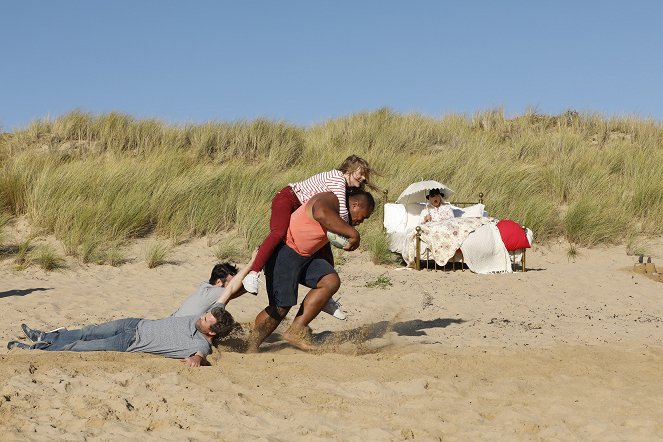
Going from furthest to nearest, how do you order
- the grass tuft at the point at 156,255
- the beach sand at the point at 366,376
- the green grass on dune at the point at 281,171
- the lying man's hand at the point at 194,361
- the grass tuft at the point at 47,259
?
the green grass on dune at the point at 281,171 < the grass tuft at the point at 156,255 < the grass tuft at the point at 47,259 < the lying man's hand at the point at 194,361 < the beach sand at the point at 366,376

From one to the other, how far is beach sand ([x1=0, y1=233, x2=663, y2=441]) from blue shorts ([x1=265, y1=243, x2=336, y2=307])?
453 mm

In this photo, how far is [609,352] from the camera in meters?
7.22

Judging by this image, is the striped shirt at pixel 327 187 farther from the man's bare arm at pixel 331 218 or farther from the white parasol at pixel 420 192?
the white parasol at pixel 420 192

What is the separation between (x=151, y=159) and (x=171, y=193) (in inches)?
93.2

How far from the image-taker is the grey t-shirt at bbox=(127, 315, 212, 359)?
6.36 meters

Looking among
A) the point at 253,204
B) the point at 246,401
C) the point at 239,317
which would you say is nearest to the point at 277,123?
the point at 253,204

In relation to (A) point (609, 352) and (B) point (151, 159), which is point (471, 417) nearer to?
(A) point (609, 352)

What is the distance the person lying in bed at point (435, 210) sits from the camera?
43.2ft

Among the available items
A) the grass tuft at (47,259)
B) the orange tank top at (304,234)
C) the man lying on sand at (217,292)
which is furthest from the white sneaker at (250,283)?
the grass tuft at (47,259)

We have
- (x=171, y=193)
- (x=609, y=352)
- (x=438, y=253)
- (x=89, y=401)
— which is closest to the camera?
(x=89, y=401)

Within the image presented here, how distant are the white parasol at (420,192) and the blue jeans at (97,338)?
23.5 ft

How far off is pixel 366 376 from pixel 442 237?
650cm

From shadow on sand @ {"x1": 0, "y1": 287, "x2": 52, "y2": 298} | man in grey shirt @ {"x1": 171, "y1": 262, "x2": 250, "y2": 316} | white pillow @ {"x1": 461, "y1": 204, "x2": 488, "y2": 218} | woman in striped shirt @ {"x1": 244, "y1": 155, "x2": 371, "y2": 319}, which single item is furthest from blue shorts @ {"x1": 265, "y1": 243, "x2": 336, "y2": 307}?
white pillow @ {"x1": 461, "y1": 204, "x2": 488, "y2": 218}

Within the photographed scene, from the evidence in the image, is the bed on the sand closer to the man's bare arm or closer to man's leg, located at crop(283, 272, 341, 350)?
man's leg, located at crop(283, 272, 341, 350)
